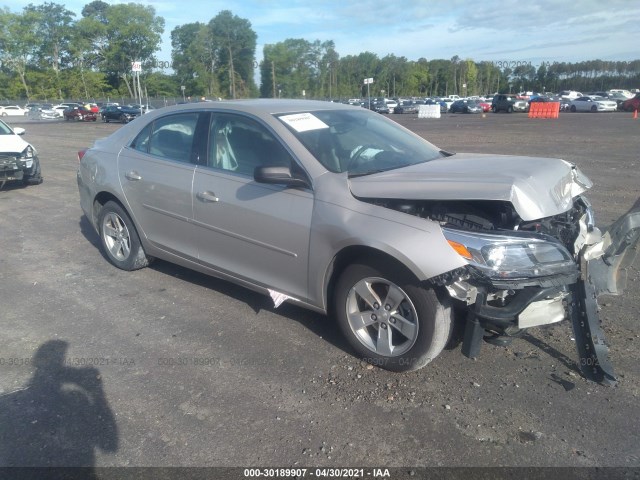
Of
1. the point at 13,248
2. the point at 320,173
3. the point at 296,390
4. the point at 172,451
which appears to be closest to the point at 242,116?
the point at 320,173

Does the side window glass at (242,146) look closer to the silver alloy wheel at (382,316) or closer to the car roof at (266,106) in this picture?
the car roof at (266,106)

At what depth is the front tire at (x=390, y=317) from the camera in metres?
3.31

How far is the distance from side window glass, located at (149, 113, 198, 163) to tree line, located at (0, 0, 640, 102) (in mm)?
65374

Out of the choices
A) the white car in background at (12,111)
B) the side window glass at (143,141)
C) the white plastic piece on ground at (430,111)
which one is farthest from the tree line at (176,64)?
the side window glass at (143,141)

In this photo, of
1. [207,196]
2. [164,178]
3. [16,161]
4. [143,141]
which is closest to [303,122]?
[207,196]

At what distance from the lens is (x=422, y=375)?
3.56 metres

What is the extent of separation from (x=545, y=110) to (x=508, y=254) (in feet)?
135

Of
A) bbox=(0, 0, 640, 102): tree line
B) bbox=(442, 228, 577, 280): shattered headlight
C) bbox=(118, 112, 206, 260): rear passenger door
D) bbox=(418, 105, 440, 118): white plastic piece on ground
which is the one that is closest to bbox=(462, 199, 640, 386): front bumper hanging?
bbox=(442, 228, 577, 280): shattered headlight

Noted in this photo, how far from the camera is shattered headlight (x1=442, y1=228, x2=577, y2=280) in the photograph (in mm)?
3088

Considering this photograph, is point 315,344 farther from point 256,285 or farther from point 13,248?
point 13,248

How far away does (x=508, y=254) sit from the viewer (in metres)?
3.13

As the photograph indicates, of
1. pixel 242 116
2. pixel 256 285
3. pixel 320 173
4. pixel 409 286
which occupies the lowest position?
pixel 256 285

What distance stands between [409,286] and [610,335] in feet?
6.00

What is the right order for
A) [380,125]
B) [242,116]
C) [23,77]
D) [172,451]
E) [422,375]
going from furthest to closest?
1. [23,77]
2. [380,125]
3. [242,116]
4. [422,375]
5. [172,451]
